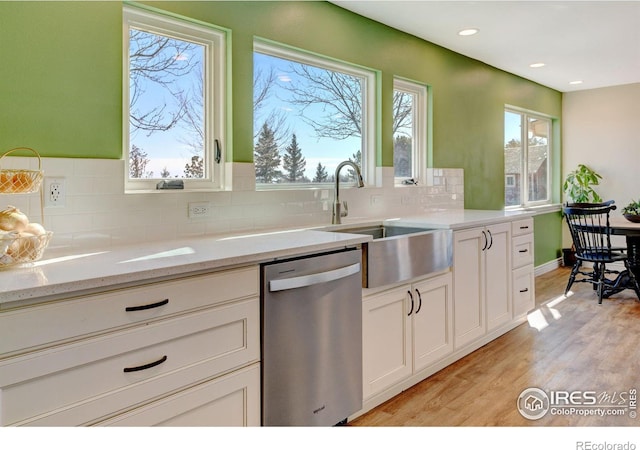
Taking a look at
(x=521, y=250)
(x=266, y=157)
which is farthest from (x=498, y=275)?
(x=266, y=157)

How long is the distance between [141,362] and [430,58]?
348 cm

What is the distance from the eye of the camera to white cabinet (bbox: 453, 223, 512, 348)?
2943 mm

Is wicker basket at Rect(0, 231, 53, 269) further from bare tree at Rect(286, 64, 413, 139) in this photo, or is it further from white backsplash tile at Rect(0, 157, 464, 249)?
bare tree at Rect(286, 64, 413, 139)

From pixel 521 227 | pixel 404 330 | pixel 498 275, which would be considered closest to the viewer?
pixel 404 330

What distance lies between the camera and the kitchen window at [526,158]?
5441 millimetres

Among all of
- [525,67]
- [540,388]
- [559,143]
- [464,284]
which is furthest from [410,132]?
[559,143]

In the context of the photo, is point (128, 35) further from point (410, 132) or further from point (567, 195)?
→ point (567, 195)

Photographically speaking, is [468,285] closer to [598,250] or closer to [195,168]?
[195,168]

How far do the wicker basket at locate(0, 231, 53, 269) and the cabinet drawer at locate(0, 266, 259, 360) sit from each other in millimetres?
328

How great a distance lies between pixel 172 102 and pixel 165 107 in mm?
49

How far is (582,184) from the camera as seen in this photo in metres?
6.05

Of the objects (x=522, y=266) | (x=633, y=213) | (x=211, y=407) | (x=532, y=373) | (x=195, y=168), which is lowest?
(x=532, y=373)

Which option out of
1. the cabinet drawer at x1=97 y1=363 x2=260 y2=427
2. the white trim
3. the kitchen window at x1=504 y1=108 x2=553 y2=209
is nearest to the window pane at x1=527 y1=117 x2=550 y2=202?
the kitchen window at x1=504 y1=108 x2=553 y2=209

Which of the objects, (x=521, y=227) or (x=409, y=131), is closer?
(x=521, y=227)
